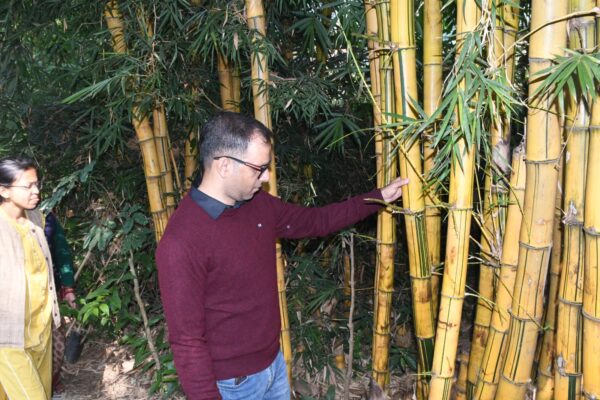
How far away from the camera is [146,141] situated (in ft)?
8.82

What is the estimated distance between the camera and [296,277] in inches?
123

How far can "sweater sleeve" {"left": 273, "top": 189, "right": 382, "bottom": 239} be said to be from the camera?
2027 mm

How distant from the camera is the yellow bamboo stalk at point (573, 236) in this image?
133cm

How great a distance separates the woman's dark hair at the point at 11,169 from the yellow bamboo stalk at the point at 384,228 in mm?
1380

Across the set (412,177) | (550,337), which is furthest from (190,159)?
(550,337)

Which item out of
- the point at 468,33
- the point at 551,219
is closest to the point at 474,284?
the point at 551,219

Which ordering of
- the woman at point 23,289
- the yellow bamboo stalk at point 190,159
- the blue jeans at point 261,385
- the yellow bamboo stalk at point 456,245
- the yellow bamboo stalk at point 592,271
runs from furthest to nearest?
the yellow bamboo stalk at point 190,159
the woman at point 23,289
the blue jeans at point 261,385
the yellow bamboo stalk at point 456,245
the yellow bamboo stalk at point 592,271

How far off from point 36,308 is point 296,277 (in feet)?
4.05

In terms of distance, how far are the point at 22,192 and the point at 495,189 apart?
1.72 meters

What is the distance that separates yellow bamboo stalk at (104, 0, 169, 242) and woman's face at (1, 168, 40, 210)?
1.55ft

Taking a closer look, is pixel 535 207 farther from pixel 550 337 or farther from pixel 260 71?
pixel 260 71

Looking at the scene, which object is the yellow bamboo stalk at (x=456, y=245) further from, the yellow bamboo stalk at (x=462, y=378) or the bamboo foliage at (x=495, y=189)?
the yellow bamboo stalk at (x=462, y=378)

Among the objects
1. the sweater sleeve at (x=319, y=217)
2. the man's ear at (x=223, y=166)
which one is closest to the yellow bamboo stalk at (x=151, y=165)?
the sweater sleeve at (x=319, y=217)

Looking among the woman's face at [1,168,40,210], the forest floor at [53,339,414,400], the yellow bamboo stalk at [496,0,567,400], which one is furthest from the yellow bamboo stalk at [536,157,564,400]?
the woman's face at [1,168,40,210]
